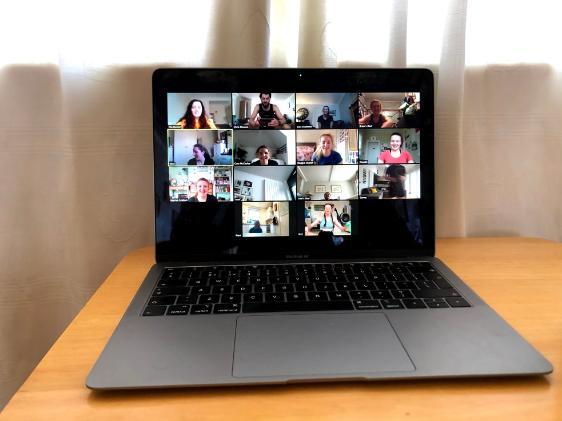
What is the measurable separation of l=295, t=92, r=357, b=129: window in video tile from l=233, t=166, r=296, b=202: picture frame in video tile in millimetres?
76

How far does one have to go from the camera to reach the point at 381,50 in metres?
0.91

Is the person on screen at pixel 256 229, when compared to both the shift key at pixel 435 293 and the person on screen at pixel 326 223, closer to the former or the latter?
the person on screen at pixel 326 223

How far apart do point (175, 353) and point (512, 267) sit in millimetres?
534

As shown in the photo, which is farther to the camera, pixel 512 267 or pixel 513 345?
pixel 512 267

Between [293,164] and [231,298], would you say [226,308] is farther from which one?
[293,164]

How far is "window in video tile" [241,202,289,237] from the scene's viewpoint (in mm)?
809

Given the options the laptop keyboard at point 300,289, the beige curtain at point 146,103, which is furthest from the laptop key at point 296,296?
the beige curtain at point 146,103

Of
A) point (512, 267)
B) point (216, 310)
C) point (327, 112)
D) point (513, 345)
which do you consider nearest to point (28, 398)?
point (216, 310)

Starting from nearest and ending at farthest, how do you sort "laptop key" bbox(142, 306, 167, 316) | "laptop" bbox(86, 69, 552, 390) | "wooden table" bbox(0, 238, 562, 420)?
"wooden table" bbox(0, 238, 562, 420), "laptop key" bbox(142, 306, 167, 316), "laptop" bbox(86, 69, 552, 390)

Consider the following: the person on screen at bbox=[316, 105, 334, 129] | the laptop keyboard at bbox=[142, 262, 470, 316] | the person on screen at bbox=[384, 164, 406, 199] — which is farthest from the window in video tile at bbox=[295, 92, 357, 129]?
the laptop keyboard at bbox=[142, 262, 470, 316]

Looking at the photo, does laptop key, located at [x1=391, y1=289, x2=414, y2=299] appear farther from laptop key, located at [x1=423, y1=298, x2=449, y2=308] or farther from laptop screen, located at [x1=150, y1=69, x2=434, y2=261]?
laptop screen, located at [x1=150, y1=69, x2=434, y2=261]

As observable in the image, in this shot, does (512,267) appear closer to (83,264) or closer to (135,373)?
(135,373)

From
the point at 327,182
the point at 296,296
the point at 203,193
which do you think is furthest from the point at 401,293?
the point at 203,193

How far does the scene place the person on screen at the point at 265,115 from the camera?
0.80 m
